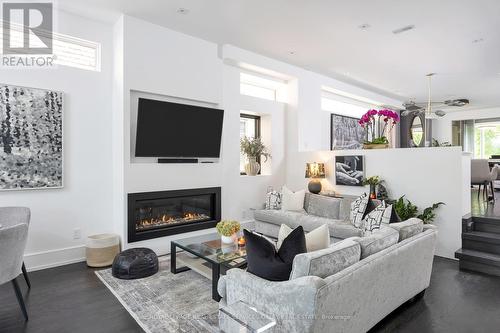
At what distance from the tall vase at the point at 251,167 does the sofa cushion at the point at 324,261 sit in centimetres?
396

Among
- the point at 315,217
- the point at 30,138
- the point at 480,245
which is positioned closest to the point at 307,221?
the point at 315,217

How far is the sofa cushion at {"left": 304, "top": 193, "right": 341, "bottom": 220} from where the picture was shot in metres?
4.93

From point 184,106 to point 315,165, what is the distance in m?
2.83

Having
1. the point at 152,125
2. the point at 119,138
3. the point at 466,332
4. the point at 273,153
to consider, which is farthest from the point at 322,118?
the point at 466,332

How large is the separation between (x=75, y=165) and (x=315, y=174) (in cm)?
417

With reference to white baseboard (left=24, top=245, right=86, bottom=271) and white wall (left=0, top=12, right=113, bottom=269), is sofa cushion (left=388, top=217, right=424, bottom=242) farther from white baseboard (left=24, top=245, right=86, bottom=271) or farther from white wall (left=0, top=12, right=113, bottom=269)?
white baseboard (left=24, top=245, right=86, bottom=271)

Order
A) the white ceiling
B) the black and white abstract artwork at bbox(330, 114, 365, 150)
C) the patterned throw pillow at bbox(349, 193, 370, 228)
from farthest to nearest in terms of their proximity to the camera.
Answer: the black and white abstract artwork at bbox(330, 114, 365, 150) < the patterned throw pillow at bbox(349, 193, 370, 228) < the white ceiling

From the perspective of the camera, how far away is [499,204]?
19.2 ft

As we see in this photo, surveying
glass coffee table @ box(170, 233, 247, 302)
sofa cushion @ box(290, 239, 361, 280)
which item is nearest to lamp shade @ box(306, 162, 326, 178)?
glass coffee table @ box(170, 233, 247, 302)

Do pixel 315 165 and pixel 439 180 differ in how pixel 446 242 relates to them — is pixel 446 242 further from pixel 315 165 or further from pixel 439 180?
pixel 315 165

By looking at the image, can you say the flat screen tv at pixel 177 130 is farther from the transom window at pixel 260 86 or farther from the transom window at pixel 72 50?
the transom window at pixel 260 86

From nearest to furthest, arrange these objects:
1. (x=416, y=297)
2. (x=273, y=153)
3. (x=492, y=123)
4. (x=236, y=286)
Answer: (x=236, y=286) < (x=416, y=297) < (x=273, y=153) < (x=492, y=123)

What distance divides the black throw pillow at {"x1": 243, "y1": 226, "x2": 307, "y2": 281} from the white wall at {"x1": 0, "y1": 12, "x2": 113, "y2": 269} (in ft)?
10.4

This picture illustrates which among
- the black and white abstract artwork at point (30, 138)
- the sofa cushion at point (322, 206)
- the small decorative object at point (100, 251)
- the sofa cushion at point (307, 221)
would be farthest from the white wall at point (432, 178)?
the black and white abstract artwork at point (30, 138)
